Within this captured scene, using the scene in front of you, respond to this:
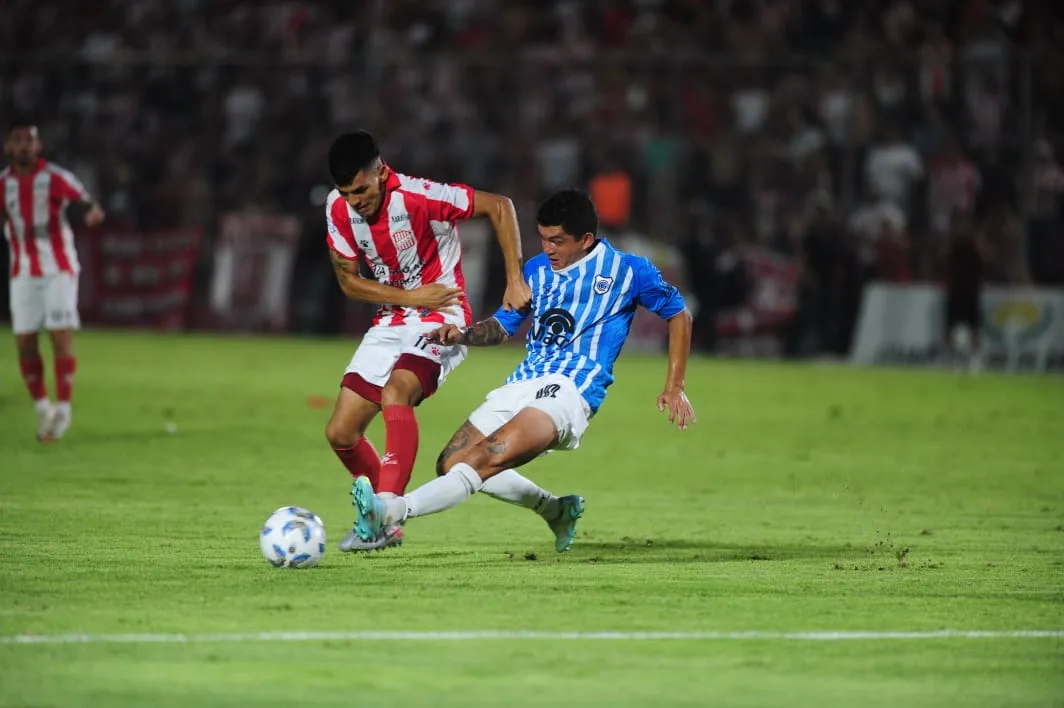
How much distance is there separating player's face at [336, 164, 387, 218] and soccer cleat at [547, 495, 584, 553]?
1.78 meters

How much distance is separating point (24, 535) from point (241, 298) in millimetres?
17800

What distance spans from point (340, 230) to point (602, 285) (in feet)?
4.73

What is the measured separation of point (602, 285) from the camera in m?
8.80

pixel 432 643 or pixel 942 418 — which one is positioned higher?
pixel 432 643

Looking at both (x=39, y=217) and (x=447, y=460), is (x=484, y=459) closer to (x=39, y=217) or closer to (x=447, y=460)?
(x=447, y=460)

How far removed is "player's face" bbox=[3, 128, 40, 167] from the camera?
14.1m

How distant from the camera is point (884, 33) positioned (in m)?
26.2

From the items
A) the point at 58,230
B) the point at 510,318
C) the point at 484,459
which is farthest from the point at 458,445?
the point at 58,230

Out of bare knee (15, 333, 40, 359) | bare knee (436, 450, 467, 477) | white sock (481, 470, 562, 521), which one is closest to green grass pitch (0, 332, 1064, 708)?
white sock (481, 470, 562, 521)

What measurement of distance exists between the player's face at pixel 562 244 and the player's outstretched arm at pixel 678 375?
59 cm

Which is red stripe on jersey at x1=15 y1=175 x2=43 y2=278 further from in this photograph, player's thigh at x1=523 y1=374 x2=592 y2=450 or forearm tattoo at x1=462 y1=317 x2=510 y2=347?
player's thigh at x1=523 y1=374 x2=592 y2=450

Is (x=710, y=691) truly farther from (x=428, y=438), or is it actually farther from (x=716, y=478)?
(x=428, y=438)

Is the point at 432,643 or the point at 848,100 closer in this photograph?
the point at 432,643

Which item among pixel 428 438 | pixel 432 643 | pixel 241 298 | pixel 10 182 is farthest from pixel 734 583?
pixel 241 298
